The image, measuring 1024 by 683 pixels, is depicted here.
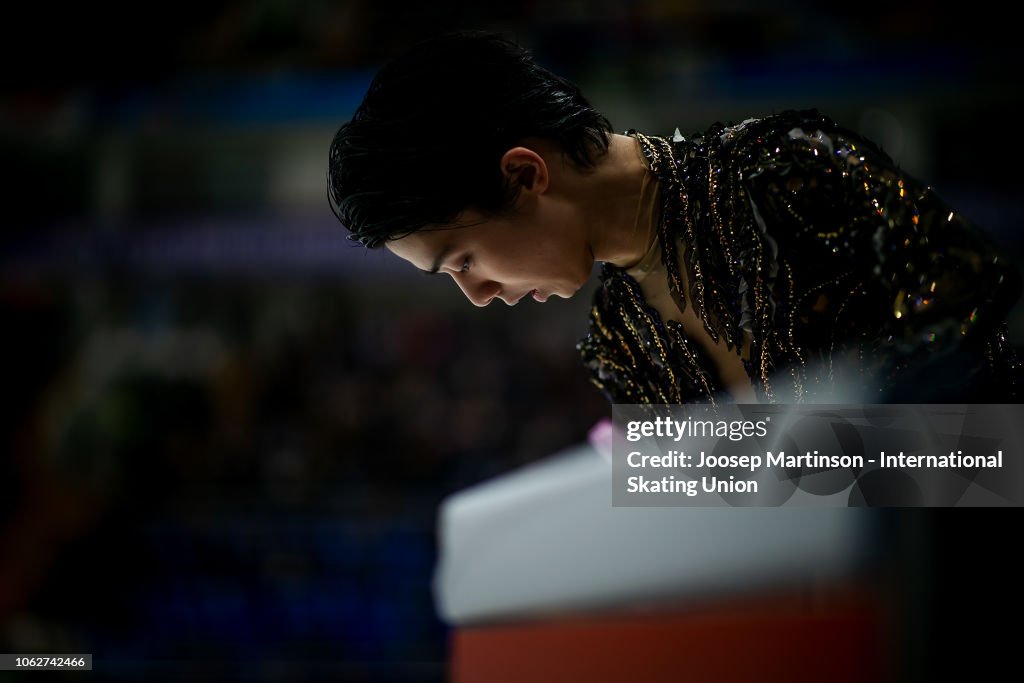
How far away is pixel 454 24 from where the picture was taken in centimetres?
87

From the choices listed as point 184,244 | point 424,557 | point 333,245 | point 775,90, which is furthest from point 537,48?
point 424,557

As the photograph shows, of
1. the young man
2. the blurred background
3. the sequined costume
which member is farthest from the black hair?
the blurred background

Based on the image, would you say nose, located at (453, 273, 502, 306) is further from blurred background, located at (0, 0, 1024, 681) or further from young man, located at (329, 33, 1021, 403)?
blurred background, located at (0, 0, 1024, 681)

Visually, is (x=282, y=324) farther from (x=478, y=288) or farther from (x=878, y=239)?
(x=878, y=239)

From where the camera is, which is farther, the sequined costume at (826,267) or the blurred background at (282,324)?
the blurred background at (282,324)

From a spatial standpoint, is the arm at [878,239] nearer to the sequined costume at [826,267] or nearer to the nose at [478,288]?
the sequined costume at [826,267]

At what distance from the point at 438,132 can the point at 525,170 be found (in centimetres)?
9

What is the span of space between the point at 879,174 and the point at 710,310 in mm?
183

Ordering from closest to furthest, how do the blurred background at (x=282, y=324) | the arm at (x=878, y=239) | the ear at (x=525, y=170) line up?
the arm at (x=878, y=239) → the ear at (x=525, y=170) → the blurred background at (x=282, y=324)

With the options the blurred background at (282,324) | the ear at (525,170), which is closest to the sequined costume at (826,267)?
the ear at (525,170)

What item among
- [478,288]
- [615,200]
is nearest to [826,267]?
[615,200]

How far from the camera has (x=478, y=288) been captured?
0.82 metres

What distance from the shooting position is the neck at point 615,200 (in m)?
0.80

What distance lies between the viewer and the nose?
2.68ft
